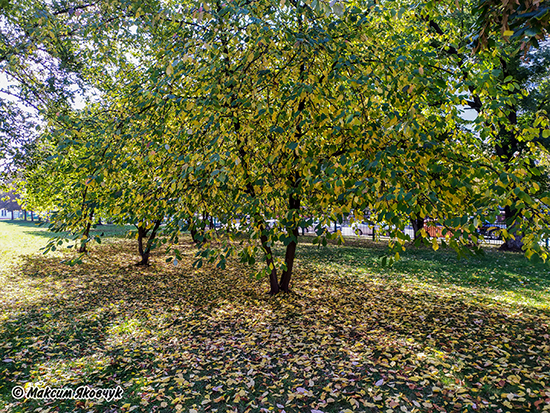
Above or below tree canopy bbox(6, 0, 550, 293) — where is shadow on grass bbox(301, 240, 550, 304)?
below

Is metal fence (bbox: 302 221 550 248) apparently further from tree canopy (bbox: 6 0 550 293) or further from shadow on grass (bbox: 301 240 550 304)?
shadow on grass (bbox: 301 240 550 304)

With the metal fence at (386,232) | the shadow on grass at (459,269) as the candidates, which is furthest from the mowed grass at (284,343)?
the metal fence at (386,232)

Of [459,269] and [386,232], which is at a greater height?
[386,232]

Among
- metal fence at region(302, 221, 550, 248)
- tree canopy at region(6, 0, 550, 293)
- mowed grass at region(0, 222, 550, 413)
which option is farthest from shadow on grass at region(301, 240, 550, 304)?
tree canopy at region(6, 0, 550, 293)

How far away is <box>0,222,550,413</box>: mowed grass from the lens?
13.7ft

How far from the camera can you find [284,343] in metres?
5.83

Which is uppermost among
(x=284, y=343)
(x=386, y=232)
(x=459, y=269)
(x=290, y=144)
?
(x=290, y=144)

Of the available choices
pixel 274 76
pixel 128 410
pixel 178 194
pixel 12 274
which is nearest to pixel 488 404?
pixel 128 410

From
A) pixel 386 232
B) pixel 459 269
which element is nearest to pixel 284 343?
pixel 386 232

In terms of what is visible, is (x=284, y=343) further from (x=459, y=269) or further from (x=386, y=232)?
(x=459, y=269)

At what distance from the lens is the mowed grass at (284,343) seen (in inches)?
164

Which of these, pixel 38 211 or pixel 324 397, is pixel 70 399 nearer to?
pixel 324 397

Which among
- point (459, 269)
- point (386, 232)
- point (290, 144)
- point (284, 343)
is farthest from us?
point (459, 269)

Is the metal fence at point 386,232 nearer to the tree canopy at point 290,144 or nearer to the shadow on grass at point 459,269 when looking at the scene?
the tree canopy at point 290,144
